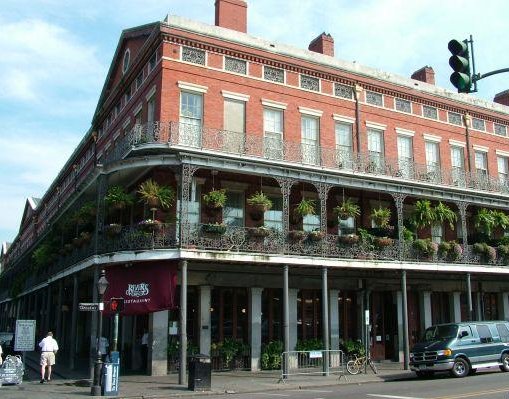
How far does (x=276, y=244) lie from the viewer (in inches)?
807

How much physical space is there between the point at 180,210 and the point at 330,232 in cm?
792

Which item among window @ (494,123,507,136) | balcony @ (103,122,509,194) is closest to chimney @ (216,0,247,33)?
balcony @ (103,122,509,194)

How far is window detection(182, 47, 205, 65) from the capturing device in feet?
74.2

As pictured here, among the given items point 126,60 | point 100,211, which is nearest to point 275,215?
point 100,211

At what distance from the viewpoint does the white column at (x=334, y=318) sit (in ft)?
79.5

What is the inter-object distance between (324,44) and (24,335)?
1798 cm

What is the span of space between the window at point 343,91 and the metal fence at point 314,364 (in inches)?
438

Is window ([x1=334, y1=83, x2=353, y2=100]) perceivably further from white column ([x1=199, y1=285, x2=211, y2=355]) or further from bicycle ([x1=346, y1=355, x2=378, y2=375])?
bicycle ([x1=346, y1=355, x2=378, y2=375])

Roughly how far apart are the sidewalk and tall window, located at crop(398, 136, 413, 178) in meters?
9.08

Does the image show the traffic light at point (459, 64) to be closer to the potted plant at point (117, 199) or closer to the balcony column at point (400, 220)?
the potted plant at point (117, 199)

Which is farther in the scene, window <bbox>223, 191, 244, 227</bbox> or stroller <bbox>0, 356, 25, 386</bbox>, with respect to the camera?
window <bbox>223, 191, 244, 227</bbox>

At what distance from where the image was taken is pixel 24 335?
66.5 ft

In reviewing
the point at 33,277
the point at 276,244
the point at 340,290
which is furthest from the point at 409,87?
the point at 33,277

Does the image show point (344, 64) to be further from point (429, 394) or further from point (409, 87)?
point (429, 394)
